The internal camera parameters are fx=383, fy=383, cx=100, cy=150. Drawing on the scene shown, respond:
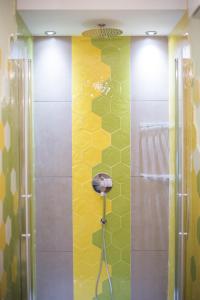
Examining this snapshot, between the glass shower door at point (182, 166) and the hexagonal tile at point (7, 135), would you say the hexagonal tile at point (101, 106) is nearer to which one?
the glass shower door at point (182, 166)

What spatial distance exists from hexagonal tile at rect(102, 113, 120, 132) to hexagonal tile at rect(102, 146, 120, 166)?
153 millimetres

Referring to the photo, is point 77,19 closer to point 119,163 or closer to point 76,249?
point 119,163

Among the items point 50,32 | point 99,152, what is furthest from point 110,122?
point 50,32

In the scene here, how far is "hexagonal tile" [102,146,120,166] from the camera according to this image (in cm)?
303

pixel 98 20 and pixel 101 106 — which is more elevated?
pixel 98 20

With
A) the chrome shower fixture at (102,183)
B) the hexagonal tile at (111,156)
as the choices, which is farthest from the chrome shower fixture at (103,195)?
the hexagonal tile at (111,156)

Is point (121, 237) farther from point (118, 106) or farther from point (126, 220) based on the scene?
point (118, 106)

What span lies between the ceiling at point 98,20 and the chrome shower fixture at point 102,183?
1115 millimetres

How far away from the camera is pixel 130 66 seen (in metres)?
3.02

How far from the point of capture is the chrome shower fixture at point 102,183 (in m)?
3.03

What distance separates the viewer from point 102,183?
3.03 m

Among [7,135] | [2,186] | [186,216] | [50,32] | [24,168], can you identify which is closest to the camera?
[2,186]

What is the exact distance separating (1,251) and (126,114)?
1448mm

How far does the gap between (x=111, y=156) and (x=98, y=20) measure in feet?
3.39
